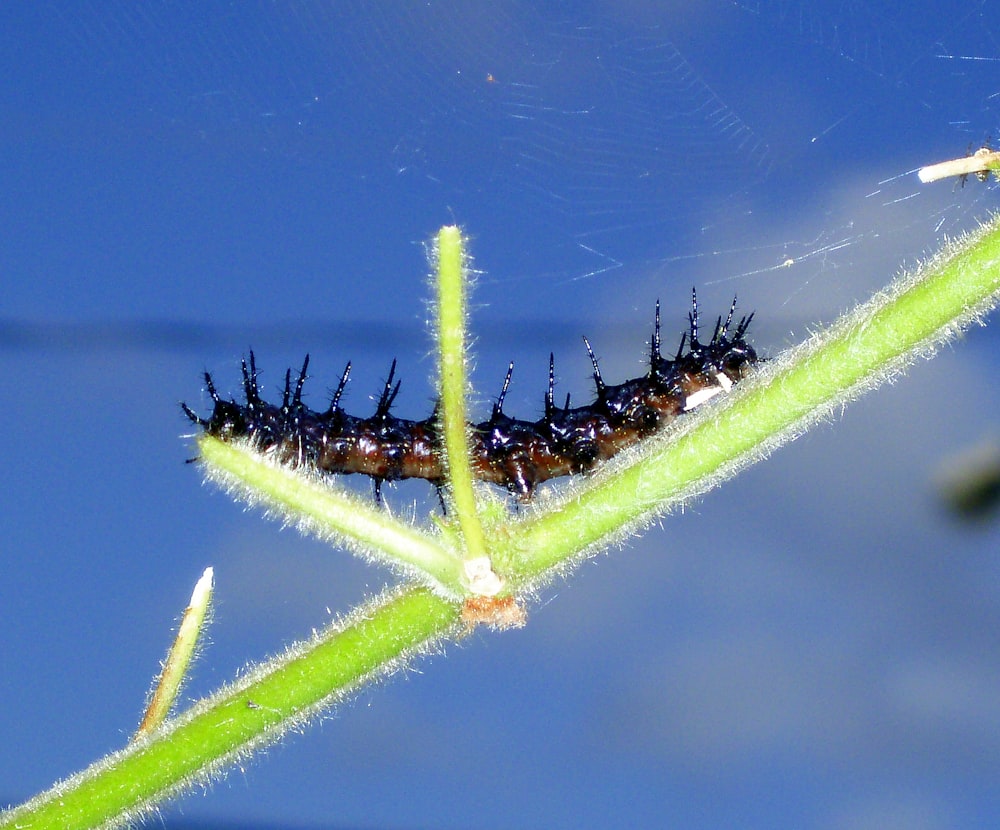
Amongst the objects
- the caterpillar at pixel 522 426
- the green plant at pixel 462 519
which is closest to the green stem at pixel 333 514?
the green plant at pixel 462 519

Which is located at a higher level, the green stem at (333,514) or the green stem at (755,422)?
the green stem at (333,514)

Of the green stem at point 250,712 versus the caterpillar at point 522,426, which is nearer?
the green stem at point 250,712

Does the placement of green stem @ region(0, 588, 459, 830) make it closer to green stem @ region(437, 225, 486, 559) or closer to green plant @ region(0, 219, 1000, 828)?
green plant @ region(0, 219, 1000, 828)

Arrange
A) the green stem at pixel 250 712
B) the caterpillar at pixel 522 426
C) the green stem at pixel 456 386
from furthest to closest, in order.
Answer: the caterpillar at pixel 522 426
the green stem at pixel 250 712
the green stem at pixel 456 386

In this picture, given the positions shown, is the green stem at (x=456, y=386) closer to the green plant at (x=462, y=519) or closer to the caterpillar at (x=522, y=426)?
the green plant at (x=462, y=519)

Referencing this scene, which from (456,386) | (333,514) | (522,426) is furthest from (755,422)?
(522,426)

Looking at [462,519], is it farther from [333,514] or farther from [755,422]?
[755,422]

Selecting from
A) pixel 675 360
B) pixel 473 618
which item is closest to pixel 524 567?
pixel 473 618

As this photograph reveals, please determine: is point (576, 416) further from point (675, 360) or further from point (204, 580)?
point (204, 580)

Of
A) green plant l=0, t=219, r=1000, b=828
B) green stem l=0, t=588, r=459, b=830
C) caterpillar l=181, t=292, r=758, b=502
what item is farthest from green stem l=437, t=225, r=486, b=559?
caterpillar l=181, t=292, r=758, b=502
